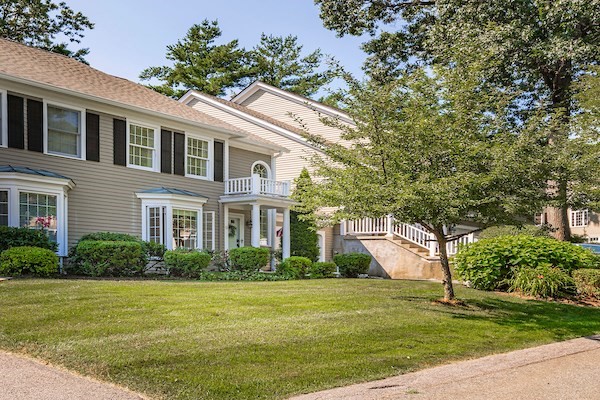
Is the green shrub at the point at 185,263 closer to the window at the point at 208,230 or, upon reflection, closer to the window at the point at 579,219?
the window at the point at 208,230

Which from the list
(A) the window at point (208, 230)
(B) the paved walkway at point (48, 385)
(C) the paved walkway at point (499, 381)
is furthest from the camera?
(A) the window at point (208, 230)

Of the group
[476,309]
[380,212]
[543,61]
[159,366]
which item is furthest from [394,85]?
[543,61]

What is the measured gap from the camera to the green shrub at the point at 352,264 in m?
17.8

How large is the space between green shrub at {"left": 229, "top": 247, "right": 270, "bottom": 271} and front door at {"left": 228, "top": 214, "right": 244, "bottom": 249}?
3.27m

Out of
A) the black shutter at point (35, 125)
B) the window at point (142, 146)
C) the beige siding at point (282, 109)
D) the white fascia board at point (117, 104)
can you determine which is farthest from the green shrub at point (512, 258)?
the beige siding at point (282, 109)

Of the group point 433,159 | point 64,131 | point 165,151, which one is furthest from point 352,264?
point 64,131

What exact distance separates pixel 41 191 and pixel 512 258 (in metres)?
11.3

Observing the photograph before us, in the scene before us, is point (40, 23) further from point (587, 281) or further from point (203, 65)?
point (587, 281)

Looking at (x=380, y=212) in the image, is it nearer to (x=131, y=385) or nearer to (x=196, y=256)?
(x=131, y=385)

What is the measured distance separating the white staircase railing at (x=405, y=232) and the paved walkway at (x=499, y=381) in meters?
10.8

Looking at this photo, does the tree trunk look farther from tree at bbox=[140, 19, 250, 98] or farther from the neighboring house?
tree at bbox=[140, 19, 250, 98]

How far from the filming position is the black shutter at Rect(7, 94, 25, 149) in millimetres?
13440

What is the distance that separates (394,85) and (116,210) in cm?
926

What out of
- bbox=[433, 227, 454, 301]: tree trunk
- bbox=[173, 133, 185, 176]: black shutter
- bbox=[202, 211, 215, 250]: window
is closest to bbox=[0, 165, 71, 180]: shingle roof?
bbox=[173, 133, 185, 176]: black shutter
